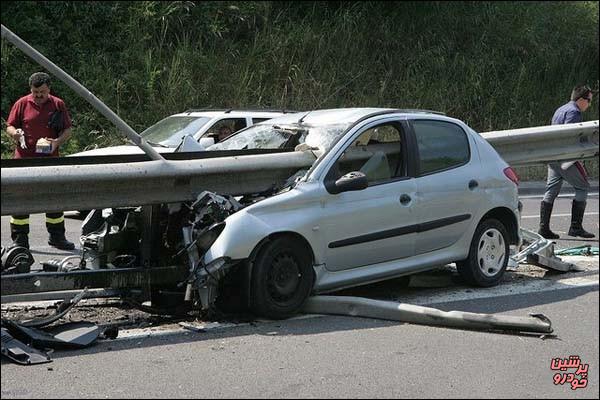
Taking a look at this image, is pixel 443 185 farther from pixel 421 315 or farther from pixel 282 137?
pixel 421 315

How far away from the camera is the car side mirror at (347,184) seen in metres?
7.25

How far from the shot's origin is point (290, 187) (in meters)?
7.26

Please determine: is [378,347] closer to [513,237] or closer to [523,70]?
[513,237]

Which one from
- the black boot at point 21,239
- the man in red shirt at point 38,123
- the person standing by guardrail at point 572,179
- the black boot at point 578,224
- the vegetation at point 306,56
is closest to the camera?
the black boot at point 21,239

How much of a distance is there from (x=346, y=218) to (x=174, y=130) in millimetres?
5989

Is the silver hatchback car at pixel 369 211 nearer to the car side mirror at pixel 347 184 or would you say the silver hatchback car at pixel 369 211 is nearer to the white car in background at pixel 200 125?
the car side mirror at pixel 347 184

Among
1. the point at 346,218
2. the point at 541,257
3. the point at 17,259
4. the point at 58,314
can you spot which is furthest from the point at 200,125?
the point at 58,314

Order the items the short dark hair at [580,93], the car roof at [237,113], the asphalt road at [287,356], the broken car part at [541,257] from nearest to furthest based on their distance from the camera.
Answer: the asphalt road at [287,356] < the broken car part at [541,257] < the short dark hair at [580,93] < the car roof at [237,113]

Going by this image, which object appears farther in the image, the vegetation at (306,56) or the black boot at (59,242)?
the vegetation at (306,56)

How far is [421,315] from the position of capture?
686 cm

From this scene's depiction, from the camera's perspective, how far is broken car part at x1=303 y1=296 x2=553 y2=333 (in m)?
6.68

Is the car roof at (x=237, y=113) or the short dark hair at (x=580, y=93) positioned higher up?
the short dark hair at (x=580, y=93)

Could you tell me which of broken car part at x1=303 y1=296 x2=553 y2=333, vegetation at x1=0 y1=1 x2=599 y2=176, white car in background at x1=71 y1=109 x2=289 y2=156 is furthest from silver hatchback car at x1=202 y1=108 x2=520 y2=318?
vegetation at x1=0 y1=1 x2=599 y2=176

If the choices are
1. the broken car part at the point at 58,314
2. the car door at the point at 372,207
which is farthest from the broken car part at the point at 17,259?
the car door at the point at 372,207
